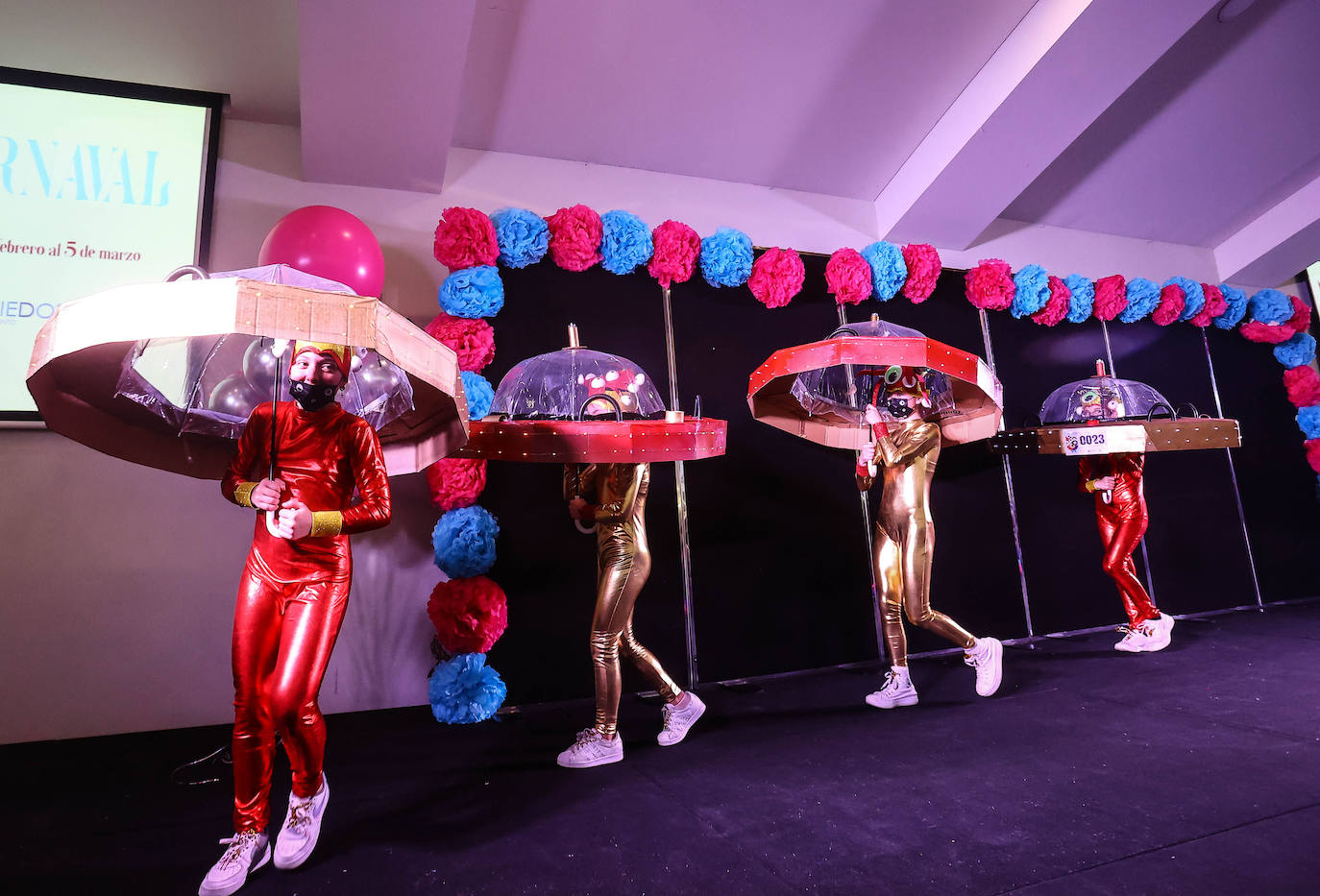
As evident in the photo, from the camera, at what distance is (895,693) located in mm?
3539

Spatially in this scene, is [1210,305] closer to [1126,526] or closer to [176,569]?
[1126,526]

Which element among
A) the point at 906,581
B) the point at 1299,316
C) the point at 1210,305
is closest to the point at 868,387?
the point at 906,581

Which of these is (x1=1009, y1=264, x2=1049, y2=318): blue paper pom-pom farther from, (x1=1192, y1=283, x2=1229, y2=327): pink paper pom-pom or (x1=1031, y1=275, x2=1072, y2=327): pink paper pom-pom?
(x1=1192, y1=283, x2=1229, y2=327): pink paper pom-pom

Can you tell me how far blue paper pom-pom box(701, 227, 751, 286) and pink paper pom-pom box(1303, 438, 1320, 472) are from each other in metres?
5.81

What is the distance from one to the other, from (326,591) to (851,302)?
4185mm

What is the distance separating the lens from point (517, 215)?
426cm

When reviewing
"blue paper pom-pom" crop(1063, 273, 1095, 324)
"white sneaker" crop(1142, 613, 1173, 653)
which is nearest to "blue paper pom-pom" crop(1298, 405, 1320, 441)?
"blue paper pom-pom" crop(1063, 273, 1095, 324)

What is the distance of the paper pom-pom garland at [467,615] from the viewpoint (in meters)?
3.66

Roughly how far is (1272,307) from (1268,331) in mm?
245

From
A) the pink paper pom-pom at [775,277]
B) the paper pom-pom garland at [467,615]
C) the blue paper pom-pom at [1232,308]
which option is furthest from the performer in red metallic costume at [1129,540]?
the paper pom-pom garland at [467,615]

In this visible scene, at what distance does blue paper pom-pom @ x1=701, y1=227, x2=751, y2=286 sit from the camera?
473 cm

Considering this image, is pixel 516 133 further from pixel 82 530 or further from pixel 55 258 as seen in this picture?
pixel 82 530

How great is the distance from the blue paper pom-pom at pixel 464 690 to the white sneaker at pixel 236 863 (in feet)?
5.06

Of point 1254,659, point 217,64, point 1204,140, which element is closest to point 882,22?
point 1204,140
